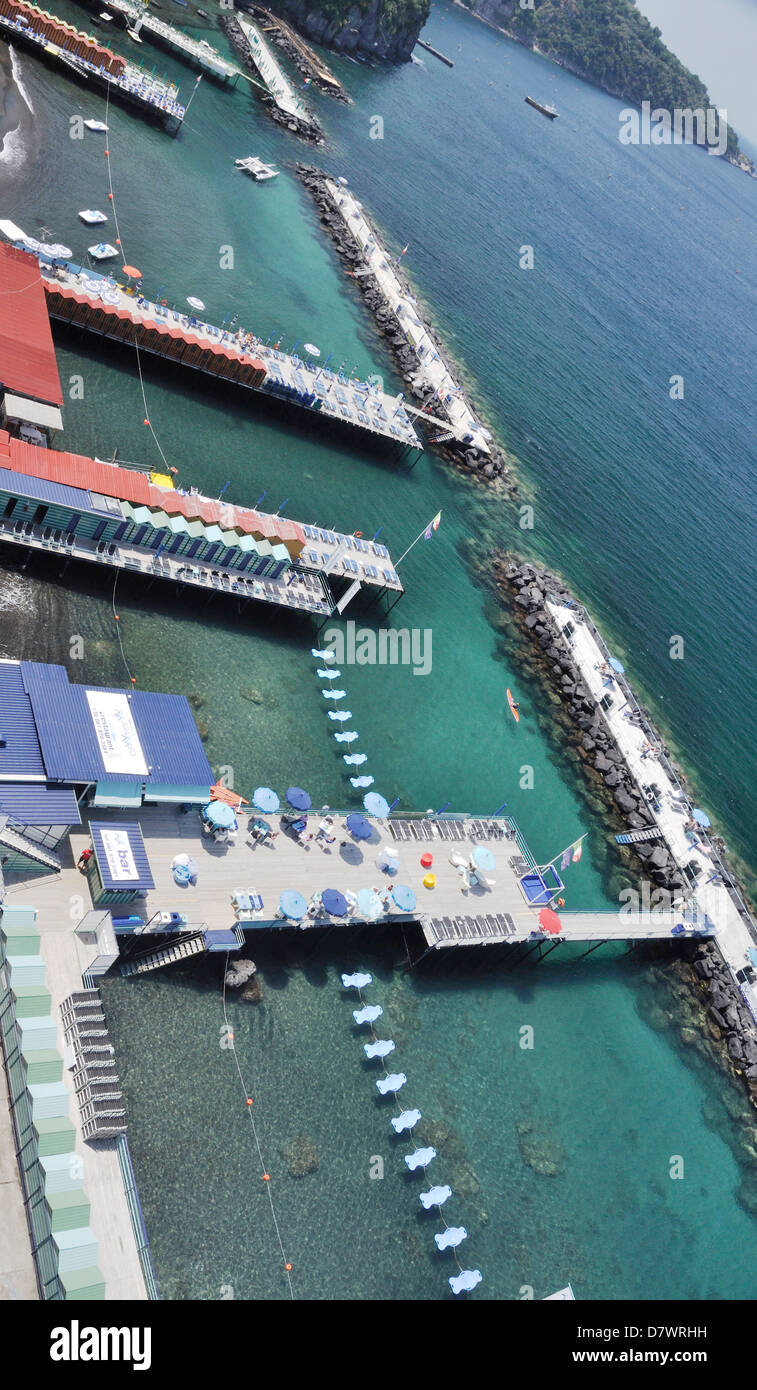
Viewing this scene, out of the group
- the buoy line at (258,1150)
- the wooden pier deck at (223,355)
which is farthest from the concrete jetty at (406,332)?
the buoy line at (258,1150)

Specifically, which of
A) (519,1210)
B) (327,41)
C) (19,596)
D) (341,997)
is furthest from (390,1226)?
(327,41)

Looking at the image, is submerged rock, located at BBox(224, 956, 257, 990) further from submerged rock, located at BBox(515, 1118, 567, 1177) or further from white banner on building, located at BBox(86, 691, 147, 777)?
submerged rock, located at BBox(515, 1118, 567, 1177)

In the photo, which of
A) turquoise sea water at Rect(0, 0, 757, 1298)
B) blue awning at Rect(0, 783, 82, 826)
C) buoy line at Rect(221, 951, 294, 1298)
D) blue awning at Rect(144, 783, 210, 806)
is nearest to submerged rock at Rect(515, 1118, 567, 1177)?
turquoise sea water at Rect(0, 0, 757, 1298)

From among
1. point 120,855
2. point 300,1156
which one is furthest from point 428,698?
point 300,1156

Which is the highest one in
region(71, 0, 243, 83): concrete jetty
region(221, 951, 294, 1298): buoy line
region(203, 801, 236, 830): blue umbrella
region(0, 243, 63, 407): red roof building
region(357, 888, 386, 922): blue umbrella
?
region(71, 0, 243, 83): concrete jetty

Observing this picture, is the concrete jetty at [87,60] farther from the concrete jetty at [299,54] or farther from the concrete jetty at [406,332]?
the concrete jetty at [299,54]
